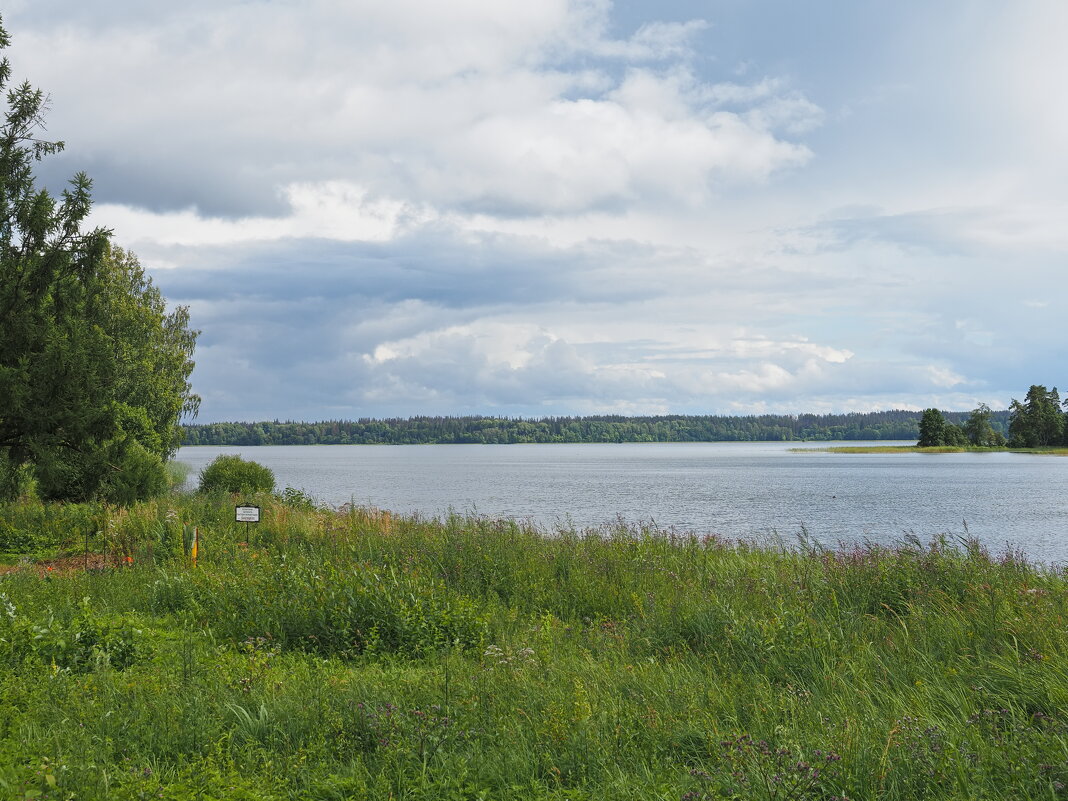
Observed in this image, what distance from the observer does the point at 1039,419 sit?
116625 mm

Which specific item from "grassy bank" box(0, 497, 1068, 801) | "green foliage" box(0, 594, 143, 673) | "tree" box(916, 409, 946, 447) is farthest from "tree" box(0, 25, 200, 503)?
"tree" box(916, 409, 946, 447)

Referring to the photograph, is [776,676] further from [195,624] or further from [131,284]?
[131,284]

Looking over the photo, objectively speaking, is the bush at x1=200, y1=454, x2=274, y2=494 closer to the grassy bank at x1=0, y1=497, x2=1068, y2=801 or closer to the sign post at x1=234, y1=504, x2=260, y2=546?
the sign post at x1=234, y1=504, x2=260, y2=546

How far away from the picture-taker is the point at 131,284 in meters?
37.4

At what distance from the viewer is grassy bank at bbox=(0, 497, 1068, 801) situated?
4605mm

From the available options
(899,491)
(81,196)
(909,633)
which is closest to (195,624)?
(909,633)

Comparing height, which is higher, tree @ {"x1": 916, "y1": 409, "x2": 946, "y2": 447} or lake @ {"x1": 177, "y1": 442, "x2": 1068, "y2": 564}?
tree @ {"x1": 916, "y1": 409, "x2": 946, "y2": 447}

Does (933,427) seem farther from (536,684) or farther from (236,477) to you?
(536,684)

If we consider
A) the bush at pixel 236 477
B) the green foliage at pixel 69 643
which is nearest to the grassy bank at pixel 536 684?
the green foliage at pixel 69 643

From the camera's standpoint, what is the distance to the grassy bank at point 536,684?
4605 millimetres

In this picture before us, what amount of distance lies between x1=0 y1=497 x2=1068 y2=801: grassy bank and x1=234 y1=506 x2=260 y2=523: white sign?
71 centimetres

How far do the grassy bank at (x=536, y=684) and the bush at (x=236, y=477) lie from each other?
1697 cm

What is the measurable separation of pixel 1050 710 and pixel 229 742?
19.4ft

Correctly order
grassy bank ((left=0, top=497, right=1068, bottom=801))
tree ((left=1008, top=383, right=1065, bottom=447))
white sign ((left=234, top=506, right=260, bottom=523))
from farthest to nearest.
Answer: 1. tree ((left=1008, top=383, right=1065, bottom=447))
2. white sign ((left=234, top=506, right=260, bottom=523))
3. grassy bank ((left=0, top=497, right=1068, bottom=801))
